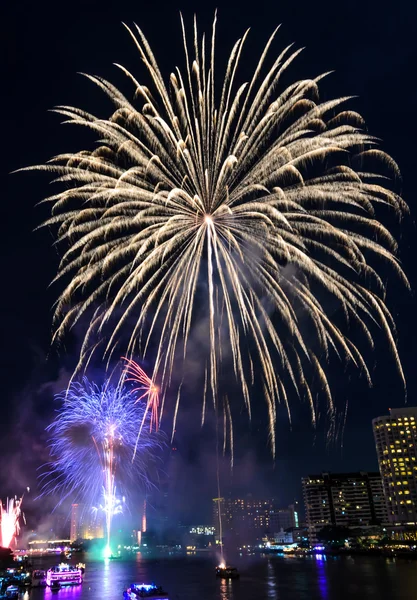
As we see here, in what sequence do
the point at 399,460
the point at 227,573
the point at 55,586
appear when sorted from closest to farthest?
the point at 55,586 < the point at 227,573 < the point at 399,460

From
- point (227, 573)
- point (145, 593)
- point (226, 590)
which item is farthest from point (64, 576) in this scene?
point (145, 593)

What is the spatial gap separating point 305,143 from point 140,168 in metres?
7.52

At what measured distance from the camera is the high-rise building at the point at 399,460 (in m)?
168

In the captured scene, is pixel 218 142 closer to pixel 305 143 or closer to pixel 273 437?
pixel 305 143

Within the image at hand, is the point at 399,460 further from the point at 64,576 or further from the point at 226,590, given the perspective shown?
the point at 64,576

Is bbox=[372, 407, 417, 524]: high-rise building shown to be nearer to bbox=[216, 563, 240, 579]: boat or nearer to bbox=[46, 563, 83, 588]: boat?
bbox=[216, 563, 240, 579]: boat

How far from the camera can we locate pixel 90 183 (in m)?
26.2

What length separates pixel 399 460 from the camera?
176375 millimetres

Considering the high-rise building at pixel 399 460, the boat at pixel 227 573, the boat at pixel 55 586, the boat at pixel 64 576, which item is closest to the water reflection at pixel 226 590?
the boat at pixel 227 573

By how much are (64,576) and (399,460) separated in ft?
406

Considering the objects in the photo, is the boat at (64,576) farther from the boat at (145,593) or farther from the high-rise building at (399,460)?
the high-rise building at (399,460)

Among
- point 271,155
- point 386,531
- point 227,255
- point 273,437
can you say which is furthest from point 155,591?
point 386,531

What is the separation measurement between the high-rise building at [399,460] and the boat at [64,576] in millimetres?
113498

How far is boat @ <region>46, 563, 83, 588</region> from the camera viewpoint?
84812 millimetres
